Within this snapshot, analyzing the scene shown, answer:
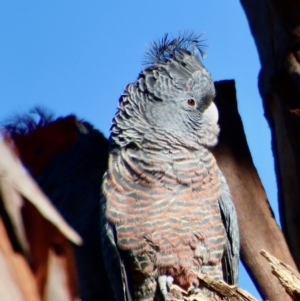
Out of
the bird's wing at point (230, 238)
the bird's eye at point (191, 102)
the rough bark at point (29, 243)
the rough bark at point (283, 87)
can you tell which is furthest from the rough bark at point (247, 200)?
the rough bark at point (29, 243)

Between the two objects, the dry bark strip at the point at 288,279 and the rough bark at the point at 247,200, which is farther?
the rough bark at the point at 247,200

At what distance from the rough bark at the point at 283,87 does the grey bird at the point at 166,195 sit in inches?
15.1

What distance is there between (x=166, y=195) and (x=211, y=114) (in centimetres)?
61

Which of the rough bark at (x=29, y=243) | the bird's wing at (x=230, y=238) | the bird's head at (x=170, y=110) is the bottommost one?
the bird's wing at (x=230, y=238)

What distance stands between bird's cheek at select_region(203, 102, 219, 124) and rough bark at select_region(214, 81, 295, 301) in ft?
1.02

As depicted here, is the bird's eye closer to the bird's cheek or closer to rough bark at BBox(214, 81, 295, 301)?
the bird's cheek

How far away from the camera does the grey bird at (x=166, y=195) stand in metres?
3.57

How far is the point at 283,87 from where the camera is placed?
3.89 meters

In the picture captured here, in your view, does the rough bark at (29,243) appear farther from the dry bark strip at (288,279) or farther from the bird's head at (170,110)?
the bird's head at (170,110)

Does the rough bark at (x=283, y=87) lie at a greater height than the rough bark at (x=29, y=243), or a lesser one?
greater

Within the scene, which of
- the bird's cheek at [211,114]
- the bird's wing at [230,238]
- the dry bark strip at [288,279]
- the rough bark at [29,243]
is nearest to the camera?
the rough bark at [29,243]

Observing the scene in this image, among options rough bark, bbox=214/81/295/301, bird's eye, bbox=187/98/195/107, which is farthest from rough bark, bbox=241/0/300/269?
bird's eye, bbox=187/98/195/107

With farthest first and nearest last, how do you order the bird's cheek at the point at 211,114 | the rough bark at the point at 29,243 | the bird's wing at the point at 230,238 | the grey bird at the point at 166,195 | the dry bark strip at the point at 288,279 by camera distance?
the bird's cheek at the point at 211,114 → the bird's wing at the point at 230,238 → the grey bird at the point at 166,195 → the dry bark strip at the point at 288,279 → the rough bark at the point at 29,243

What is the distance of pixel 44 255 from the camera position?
126cm
